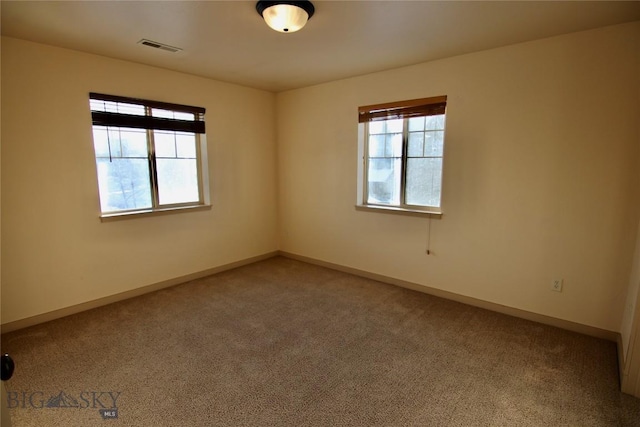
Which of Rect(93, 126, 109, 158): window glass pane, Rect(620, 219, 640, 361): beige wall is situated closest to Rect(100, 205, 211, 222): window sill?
Rect(93, 126, 109, 158): window glass pane

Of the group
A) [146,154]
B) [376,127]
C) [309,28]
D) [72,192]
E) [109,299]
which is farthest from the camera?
[376,127]

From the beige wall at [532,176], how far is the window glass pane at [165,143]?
80.7 inches

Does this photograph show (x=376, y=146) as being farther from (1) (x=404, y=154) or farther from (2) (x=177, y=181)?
(2) (x=177, y=181)

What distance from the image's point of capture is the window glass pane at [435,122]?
3335 mm

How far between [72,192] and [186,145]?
4.21 ft

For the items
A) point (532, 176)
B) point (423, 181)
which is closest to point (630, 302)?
point (532, 176)

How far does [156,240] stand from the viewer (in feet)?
12.0

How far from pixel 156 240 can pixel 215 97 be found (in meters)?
1.83

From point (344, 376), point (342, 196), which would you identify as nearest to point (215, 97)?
point (342, 196)

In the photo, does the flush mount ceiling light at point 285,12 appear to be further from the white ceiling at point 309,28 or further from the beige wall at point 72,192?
the beige wall at point 72,192

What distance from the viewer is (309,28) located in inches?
96.0

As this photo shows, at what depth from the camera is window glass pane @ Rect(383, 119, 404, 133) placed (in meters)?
3.63

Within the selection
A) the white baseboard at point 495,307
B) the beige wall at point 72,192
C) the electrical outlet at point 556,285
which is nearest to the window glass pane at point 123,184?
the beige wall at point 72,192

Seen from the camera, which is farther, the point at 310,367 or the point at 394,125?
the point at 394,125
